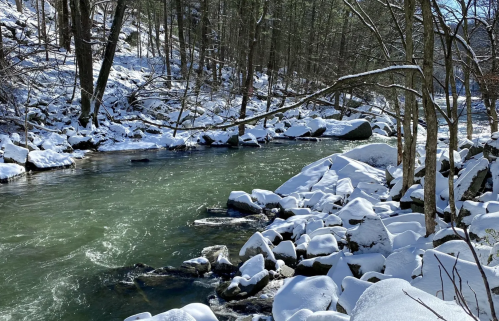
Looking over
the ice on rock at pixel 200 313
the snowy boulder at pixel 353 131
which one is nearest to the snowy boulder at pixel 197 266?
the ice on rock at pixel 200 313

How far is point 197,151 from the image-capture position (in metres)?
17.2

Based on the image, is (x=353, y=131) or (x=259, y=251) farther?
(x=353, y=131)

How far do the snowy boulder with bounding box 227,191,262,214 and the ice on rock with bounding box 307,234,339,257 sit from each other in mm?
3031

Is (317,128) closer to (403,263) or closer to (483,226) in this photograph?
(403,263)

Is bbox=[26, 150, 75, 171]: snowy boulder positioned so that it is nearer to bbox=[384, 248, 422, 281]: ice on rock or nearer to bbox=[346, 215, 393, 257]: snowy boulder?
bbox=[346, 215, 393, 257]: snowy boulder

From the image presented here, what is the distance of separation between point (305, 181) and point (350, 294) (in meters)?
6.76

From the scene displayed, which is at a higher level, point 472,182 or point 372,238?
point 472,182

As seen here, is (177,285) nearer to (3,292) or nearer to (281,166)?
(3,292)

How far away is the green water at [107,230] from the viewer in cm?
520

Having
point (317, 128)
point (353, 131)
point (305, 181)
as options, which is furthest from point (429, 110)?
point (317, 128)

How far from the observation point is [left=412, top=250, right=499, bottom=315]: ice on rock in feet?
9.15

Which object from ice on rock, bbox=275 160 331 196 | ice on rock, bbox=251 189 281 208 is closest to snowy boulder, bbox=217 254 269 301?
ice on rock, bbox=251 189 281 208

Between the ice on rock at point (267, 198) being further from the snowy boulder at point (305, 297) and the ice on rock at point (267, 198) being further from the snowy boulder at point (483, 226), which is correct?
Answer: the snowy boulder at point (483, 226)

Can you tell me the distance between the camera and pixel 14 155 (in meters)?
13.0
